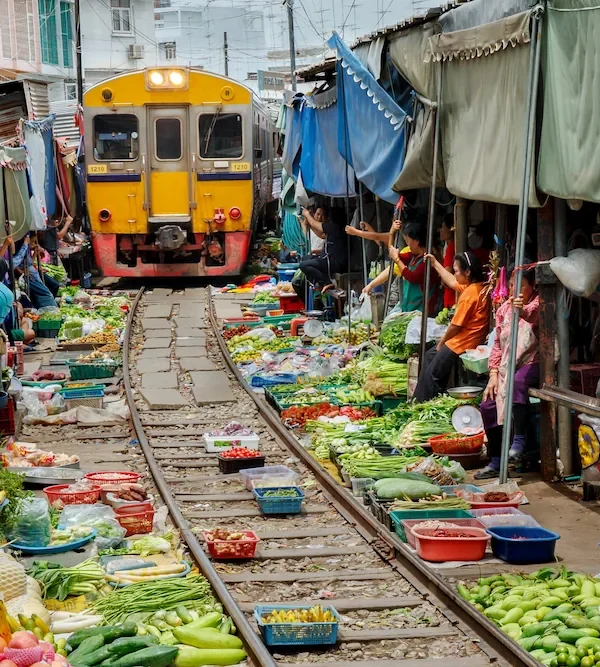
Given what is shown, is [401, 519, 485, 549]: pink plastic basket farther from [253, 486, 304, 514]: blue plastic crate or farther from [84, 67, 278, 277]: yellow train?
[84, 67, 278, 277]: yellow train

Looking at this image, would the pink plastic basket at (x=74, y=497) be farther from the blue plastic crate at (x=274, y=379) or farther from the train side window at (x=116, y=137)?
the train side window at (x=116, y=137)

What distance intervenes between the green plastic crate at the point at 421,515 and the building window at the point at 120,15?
148 feet

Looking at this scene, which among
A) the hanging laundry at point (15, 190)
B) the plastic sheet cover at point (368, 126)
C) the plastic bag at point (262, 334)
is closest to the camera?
the plastic sheet cover at point (368, 126)

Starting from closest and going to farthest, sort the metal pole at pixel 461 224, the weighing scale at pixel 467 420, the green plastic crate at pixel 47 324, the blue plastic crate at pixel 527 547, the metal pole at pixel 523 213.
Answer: the blue plastic crate at pixel 527 547 → the metal pole at pixel 523 213 → the weighing scale at pixel 467 420 → the metal pole at pixel 461 224 → the green plastic crate at pixel 47 324

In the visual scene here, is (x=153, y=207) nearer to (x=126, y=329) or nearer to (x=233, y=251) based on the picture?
(x=233, y=251)

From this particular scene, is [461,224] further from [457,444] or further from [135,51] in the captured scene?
[135,51]

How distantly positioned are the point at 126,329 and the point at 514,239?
27.8ft

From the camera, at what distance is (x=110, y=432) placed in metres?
12.2

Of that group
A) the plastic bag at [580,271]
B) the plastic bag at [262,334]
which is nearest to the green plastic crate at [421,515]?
the plastic bag at [580,271]

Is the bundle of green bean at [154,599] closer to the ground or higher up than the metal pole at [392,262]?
closer to the ground

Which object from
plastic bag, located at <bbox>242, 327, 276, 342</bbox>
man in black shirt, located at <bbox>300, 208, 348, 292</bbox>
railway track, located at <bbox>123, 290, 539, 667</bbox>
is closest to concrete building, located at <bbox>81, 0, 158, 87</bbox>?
man in black shirt, located at <bbox>300, 208, 348, 292</bbox>

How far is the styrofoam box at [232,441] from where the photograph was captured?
11039mm

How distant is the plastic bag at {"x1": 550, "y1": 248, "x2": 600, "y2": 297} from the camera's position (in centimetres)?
855

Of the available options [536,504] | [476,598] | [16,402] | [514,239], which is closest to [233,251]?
[16,402]
